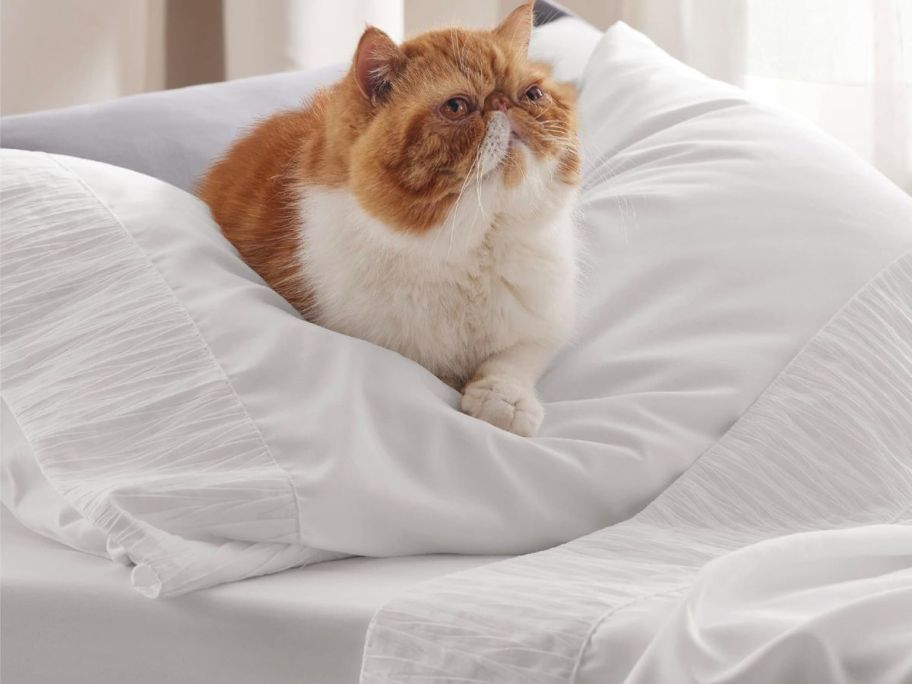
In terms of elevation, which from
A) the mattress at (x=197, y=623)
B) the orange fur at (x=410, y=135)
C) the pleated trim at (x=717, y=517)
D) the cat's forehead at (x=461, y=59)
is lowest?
the mattress at (x=197, y=623)

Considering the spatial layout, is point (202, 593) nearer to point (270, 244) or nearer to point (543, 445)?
point (543, 445)

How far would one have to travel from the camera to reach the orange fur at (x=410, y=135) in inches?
39.8

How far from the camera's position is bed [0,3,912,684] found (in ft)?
2.50

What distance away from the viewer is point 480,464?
96 centimetres

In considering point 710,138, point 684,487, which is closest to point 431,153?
point 684,487

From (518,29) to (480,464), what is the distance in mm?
476

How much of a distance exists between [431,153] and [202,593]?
16.6 inches

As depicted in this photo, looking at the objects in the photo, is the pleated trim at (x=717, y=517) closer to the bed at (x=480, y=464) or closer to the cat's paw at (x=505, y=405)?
the bed at (x=480, y=464)

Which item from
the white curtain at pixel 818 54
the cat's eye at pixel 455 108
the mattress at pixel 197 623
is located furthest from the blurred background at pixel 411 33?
the mattress at pixel 197 623

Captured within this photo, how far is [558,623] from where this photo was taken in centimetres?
75

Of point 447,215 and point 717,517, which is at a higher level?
point 447,215

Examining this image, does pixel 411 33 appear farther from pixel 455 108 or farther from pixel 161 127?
pixel 455 108

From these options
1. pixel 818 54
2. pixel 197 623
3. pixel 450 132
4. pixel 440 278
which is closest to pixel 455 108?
pixel 450 132

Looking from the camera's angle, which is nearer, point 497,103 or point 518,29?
point 497,103
